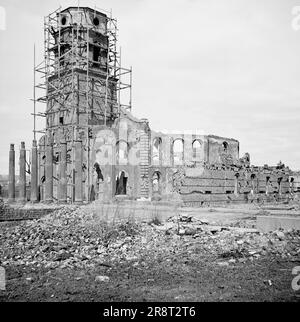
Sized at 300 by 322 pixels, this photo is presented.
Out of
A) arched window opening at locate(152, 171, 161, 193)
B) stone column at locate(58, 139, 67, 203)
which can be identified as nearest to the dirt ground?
stone column at locate(58, 139, 67, 203)

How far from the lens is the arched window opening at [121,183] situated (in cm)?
3059

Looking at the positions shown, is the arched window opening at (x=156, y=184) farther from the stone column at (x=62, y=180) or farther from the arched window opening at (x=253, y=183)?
the stone column at (x=62, y=180)

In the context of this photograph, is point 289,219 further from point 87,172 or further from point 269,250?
point 87,172

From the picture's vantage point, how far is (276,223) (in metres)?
11.9

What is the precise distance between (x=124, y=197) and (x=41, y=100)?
1261cm

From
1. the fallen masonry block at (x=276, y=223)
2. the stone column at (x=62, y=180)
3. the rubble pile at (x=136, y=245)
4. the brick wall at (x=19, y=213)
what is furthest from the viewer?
the stone column at (x=62, y=180)

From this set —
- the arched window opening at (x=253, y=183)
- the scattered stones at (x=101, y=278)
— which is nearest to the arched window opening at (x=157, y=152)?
the arched window opening at (x=253, y=183)

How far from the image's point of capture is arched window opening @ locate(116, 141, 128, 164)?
30.3m

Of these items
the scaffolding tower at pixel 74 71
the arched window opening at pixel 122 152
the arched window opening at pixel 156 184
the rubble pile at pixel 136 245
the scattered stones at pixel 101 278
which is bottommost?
the scattered stones at pixel 101 278

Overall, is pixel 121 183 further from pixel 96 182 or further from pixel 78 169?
pixel 78 169

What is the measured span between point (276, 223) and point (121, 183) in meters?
20.2

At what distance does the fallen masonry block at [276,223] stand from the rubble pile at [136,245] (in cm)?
58

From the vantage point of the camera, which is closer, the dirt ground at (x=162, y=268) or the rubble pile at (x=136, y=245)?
the dirt ground at (x=162, y=268)
